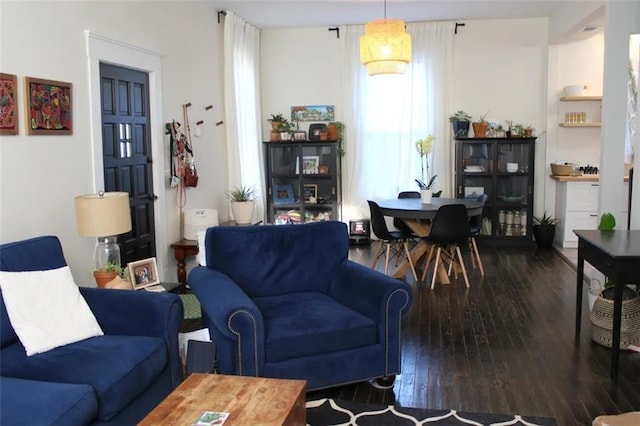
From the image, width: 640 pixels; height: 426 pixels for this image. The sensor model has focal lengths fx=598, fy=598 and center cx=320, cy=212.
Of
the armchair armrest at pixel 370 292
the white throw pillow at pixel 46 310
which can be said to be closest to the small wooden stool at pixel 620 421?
the armchair armrest at pixel 370 292

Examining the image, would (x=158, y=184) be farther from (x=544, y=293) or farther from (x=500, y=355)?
(x=544, y=293)

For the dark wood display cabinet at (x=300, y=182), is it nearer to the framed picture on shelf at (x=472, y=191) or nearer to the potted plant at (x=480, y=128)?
the framed picture on shelf at (x=472, y=191)

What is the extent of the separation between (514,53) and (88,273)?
20.1 feet

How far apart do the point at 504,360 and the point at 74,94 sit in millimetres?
3403

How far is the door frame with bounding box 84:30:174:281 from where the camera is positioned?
14.3 feet

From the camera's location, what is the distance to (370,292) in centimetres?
341

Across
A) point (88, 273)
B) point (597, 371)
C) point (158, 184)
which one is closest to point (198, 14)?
point (158, 184)

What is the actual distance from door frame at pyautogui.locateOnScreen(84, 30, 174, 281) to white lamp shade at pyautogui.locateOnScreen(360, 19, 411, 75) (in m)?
1.94

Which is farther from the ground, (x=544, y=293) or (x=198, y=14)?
(x=198, y=14)

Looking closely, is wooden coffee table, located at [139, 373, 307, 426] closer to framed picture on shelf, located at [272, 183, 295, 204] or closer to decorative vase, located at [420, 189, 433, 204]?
decorative vase, located at [420, 189, 433, 204]

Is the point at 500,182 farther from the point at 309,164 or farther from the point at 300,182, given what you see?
the point at 300,182

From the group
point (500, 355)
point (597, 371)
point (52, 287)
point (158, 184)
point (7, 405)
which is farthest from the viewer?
point (158, 184)

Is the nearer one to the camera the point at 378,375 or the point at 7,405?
the point at 7,405

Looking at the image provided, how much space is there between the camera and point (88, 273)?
14.1ft
